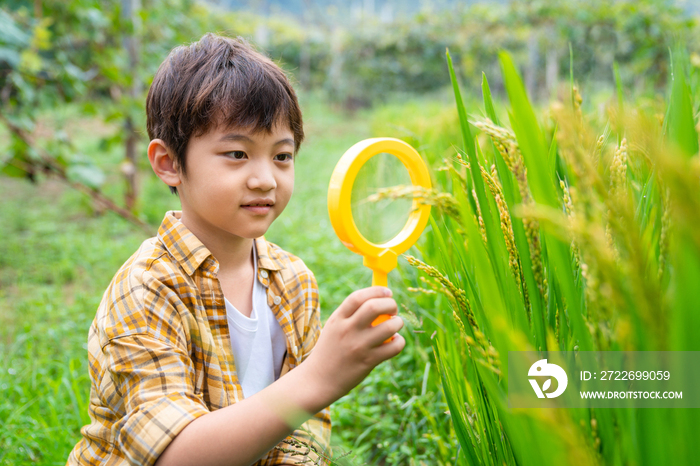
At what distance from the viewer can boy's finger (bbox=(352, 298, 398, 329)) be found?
0.66 meters

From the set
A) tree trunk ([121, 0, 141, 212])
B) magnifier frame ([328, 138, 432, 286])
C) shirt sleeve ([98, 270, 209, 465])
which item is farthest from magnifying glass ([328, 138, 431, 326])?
tree trunk ([121, 0, 141, 212])

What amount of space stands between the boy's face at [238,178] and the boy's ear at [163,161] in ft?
0.26

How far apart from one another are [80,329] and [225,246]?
1.39 metres

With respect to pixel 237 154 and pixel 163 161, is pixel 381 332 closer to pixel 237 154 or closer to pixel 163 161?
pixel 237 154

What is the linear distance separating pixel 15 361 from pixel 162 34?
12.6ft

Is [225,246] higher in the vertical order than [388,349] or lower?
higher

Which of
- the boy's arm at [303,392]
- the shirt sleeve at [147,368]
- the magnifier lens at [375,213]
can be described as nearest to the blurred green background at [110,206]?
the magnifier lens at [375,213]

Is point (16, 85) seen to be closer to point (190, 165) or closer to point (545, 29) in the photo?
point (190, 165)

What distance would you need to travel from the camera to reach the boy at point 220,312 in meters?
0.74

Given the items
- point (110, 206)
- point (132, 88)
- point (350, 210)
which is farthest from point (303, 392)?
point (132, 88)

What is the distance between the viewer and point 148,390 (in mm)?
847

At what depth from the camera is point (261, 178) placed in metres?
0.98

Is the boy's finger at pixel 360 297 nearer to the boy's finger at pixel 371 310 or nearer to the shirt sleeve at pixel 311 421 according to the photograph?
the boy's finger at pixel 371 310

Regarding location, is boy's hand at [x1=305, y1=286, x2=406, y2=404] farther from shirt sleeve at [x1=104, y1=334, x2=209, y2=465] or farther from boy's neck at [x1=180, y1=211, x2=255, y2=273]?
boy's neck at [x1=180, y1=211, x2=255, y2=273]
